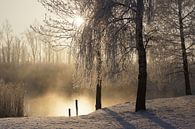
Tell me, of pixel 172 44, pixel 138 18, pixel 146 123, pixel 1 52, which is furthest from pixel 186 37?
pixel 1 52

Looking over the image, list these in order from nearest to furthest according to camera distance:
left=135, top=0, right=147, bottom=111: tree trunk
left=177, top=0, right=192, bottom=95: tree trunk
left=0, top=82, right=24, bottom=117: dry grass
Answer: left=135, top=0, right=147, bottom=111: tree trunk < left=0, top=82, right=24, bottom=117: dry grass < left=177, top=0, right=192, bottom=95: tree trunk

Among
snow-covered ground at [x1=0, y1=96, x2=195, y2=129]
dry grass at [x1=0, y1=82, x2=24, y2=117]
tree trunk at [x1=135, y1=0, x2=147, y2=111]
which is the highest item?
tree trunk at [x1=135, y1=0, x2=147, y2=111]

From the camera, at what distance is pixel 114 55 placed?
47.6ft

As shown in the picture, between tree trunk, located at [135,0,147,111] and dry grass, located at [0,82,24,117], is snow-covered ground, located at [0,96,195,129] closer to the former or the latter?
tree trunk, located at [135,0,147,111]

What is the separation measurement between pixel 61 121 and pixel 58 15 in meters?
6.57

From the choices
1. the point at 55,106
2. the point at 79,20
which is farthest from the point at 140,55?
the point at 55,106

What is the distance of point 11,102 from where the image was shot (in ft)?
60.8

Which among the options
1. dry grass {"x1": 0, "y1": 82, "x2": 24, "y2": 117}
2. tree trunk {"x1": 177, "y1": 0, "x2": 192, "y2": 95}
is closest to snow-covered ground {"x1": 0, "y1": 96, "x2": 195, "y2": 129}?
dry grass {"x1": 0, "y1": 82, "x2": 24, "y2": 117}

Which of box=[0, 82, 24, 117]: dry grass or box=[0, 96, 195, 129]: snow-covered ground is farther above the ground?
box=[0, 82, 24, 117]: dry grass

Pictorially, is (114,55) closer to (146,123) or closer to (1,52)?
(146,123)

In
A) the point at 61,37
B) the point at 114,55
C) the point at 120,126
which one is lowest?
the point at 120,126

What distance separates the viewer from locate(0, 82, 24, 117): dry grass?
18438 mm

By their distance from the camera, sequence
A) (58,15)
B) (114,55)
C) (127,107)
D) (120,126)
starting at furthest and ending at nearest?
(58,15)
(127,107)
(114,55)
(120,126)

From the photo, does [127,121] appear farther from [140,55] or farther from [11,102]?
[11,102]
